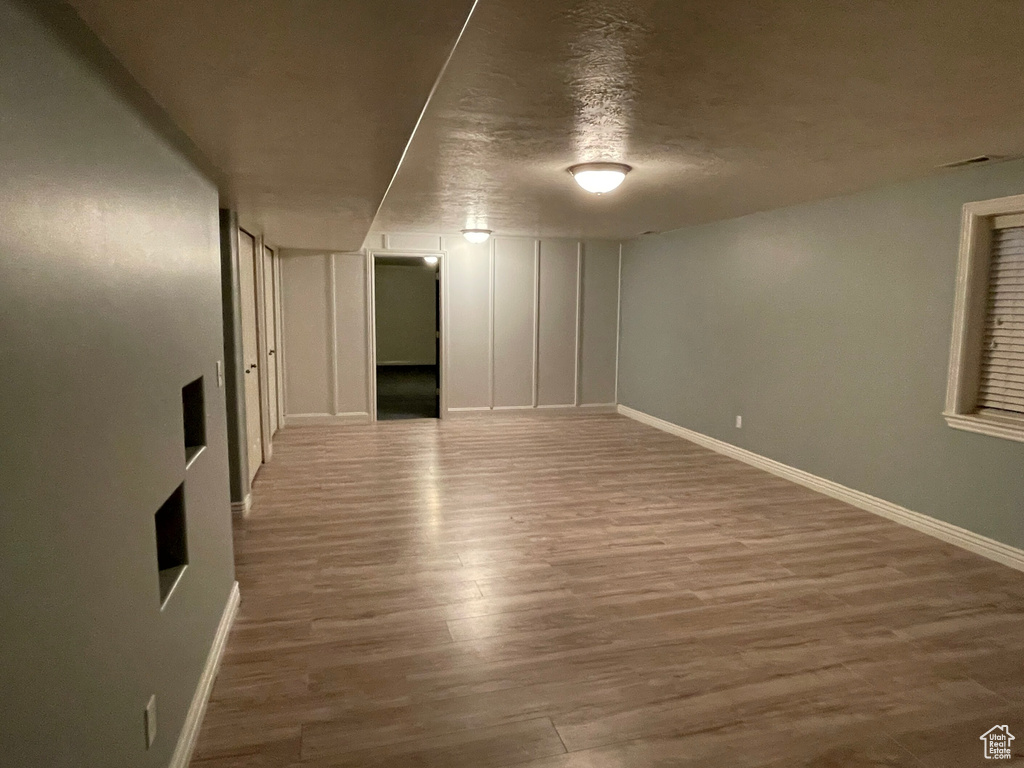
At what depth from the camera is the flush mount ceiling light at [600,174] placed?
3664 mm

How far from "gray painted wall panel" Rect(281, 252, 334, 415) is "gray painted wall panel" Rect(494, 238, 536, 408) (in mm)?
2212

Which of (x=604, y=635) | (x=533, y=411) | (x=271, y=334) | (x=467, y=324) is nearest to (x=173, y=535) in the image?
(x=604, y=635)

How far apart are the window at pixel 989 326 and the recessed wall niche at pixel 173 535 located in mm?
4368

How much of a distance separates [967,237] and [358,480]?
4.77 meters

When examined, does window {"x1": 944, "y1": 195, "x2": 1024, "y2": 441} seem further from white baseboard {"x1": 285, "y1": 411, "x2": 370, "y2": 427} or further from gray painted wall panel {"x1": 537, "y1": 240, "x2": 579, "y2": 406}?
white baseboard {"x1": 285, "y1": 411, "x2": 370, "y2": 427}

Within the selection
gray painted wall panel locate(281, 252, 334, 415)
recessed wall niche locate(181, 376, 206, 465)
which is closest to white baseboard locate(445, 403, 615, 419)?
gray painted wall panel locate(281, 252, 334, 415)

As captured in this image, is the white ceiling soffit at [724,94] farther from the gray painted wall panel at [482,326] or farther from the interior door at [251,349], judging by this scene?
the gray painted wall panel at [482,326]

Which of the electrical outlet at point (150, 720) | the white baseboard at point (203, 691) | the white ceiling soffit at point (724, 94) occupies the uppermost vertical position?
the white ceiling soffit at point (724, 94)

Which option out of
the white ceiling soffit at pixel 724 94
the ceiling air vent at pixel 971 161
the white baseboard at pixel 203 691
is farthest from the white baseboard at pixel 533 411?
the ceiling air vent at pixel 971 161

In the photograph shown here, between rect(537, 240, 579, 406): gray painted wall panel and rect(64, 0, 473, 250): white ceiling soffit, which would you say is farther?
rect(537, 240, 579, 406): gray painted wall panel

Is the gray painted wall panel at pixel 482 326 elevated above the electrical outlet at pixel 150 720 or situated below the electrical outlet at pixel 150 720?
above

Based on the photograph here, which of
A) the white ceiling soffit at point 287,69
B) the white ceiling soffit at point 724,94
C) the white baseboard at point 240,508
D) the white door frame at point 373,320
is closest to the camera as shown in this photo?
the white ceiling soffit at point 287,69

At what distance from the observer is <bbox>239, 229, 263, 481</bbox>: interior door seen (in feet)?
16.3

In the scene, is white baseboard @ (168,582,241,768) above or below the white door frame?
below
